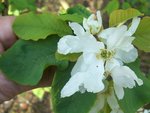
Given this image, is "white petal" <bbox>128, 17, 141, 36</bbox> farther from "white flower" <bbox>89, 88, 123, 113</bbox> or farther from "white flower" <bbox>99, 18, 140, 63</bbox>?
"white flower" <bbox>89, 88, 123, 113</bbox>

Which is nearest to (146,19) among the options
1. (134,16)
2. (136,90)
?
(134,16)

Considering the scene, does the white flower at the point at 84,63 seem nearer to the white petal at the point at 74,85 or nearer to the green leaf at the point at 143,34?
the white petal at the point at 74,85

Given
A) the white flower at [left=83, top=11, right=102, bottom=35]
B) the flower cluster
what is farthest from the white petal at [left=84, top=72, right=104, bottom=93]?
the white flower at [left=83, top=11, right=102, bottom=35]

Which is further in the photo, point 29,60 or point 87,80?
point 29,60

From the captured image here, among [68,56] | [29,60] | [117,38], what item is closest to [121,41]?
[117,38]

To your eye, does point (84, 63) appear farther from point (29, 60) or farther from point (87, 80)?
point (29, 60)
